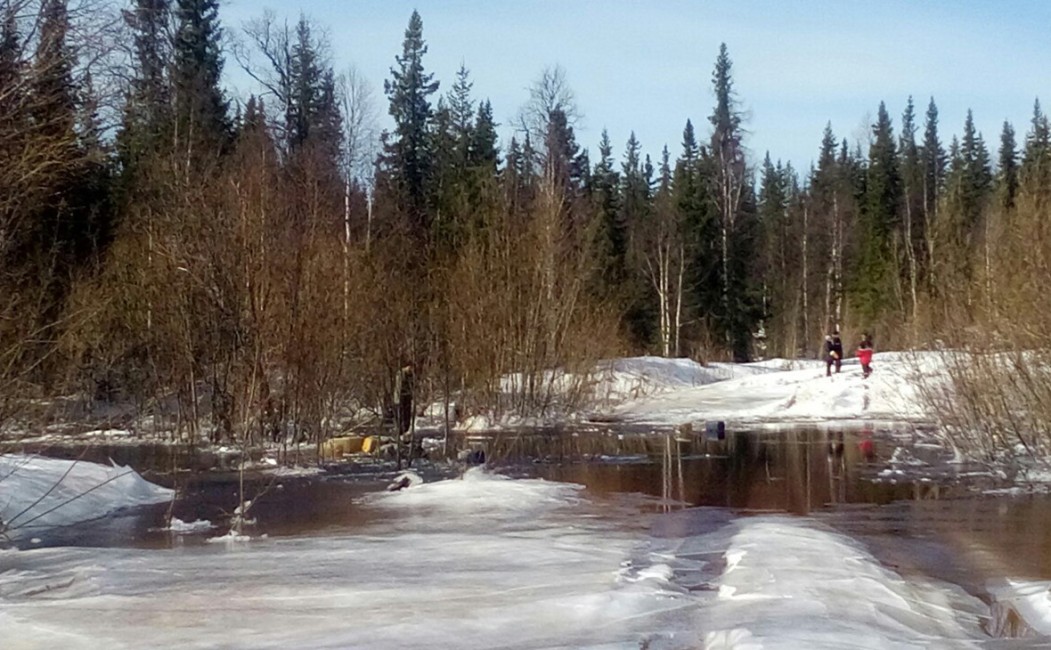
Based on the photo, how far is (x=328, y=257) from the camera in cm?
2712

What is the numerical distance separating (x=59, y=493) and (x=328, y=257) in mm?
11599

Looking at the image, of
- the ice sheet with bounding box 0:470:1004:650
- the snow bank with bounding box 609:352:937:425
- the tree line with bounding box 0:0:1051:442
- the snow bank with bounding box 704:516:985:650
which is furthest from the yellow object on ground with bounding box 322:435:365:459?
the snow bank with bounding box 704:516:985:650

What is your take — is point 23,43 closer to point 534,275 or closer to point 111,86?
point 111,86

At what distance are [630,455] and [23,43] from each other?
15309mm

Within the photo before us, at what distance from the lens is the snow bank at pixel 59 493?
47.9ft

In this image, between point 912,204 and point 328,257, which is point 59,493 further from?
point 912,204

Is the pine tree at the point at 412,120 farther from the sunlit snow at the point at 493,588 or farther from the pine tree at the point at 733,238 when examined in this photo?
the sunlit snow at the point at 493,588

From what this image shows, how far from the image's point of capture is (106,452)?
1033 inches

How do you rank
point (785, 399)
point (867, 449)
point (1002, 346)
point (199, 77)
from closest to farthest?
point (1002, 346) < point (867, 449) < point (785, 399) < point (199, 77)

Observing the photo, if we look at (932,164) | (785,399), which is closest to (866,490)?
(785,399)

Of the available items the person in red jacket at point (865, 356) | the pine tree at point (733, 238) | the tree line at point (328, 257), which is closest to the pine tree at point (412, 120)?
the tree line at point (328, 257)

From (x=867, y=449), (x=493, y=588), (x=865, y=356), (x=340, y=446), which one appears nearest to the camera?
(x=493, y=588)

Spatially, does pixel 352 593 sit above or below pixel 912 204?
below

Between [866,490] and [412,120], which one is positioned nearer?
[866,490]
